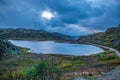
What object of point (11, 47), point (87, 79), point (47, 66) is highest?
point (11, 47)

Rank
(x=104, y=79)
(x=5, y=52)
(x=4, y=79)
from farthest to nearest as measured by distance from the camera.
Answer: (x=104, y=79)
(x=4, y=79)
(x=5, y=52)

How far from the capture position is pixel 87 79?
46750 mm

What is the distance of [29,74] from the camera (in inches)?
1105

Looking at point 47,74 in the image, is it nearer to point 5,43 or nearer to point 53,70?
point 53,70

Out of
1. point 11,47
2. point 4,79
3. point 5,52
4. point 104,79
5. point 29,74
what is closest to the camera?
point 5,52

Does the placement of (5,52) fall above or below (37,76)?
above

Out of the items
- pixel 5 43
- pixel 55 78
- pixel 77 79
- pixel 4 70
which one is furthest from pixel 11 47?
pixel 77 79

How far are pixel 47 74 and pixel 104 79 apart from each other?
2225 centimetres

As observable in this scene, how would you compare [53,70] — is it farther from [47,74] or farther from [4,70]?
[4,70]

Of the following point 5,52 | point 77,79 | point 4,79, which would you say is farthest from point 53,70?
point 77,79

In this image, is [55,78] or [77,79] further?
[77,79]

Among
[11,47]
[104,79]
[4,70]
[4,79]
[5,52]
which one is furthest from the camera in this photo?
[104,79]

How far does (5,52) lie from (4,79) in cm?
1147

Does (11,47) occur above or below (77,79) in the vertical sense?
above
